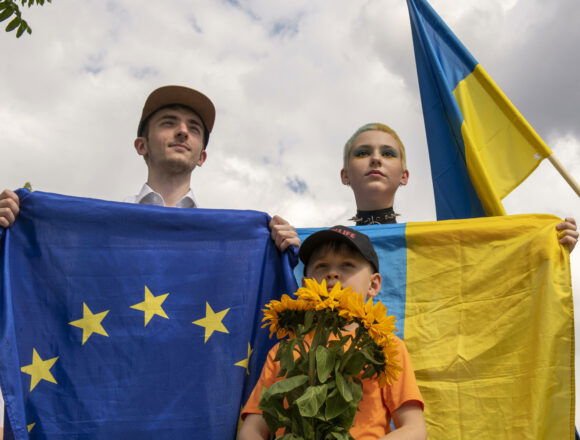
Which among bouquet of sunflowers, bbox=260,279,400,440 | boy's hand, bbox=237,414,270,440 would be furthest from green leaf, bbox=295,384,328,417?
boy's hand, bbox=237,414,270,440

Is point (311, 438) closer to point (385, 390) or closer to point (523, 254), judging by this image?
point (385, 390)

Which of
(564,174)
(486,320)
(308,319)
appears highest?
(564,174)

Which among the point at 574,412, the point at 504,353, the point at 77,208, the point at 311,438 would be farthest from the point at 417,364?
the point at 77,208

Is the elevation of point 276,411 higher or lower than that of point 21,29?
lower

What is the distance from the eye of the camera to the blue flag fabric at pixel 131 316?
308cm

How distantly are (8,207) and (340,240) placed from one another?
177 cm

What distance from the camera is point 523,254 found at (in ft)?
12.1

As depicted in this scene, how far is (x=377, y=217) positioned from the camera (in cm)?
429

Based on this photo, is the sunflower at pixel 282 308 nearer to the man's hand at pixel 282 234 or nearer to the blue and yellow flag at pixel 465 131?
the man's hand at pixel 282 234

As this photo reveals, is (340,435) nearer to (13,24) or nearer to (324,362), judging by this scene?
(324,362)

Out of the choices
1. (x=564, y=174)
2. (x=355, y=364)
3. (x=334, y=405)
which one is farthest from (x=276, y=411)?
(x=564, y=174)

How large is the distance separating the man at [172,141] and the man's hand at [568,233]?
234 cm

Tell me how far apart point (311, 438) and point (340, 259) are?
38.9 inches

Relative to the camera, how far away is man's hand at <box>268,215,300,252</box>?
3.39 meters
